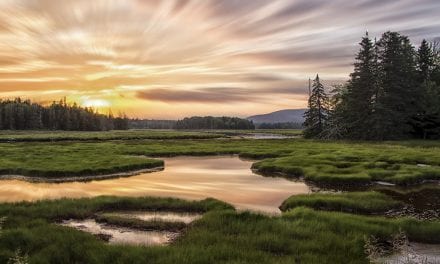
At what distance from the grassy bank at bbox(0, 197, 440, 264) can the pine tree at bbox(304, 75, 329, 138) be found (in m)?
81.8

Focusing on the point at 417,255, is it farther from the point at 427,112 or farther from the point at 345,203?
the point at 427,112

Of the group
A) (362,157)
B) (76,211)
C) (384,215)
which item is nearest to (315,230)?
(384,215)

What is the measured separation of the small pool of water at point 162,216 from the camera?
16.9 meters

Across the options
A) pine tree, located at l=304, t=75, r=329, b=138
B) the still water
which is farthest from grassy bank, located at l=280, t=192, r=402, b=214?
pine tree, located at l=304, t=75, r=329, b=138

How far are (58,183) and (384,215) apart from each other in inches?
900

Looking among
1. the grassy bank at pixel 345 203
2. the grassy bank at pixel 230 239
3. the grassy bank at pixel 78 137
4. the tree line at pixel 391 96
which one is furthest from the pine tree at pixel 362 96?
the grassy bank at pixel 230 239

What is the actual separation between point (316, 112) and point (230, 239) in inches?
3469

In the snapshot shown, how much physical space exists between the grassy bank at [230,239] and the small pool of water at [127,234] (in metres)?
0.84

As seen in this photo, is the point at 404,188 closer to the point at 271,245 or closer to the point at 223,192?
the point at 223,192

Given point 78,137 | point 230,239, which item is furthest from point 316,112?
point 230,239

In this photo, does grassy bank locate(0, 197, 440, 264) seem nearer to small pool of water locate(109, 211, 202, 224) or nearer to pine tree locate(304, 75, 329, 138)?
small pool of water locate(109, 211, 202, 224)

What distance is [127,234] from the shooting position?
1474 cm

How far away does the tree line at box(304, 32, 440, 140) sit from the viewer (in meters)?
71.9

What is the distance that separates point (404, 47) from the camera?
3248 inches
